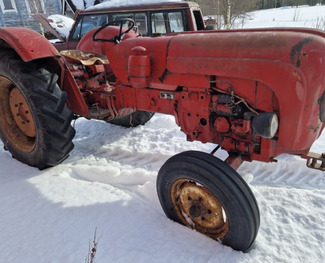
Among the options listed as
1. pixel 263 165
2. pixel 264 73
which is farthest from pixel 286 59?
pixel 263 165

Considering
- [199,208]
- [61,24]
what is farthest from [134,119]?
[61,24]

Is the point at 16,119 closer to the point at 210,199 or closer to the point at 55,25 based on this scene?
the point at 210,199

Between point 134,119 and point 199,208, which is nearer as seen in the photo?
point 199,208

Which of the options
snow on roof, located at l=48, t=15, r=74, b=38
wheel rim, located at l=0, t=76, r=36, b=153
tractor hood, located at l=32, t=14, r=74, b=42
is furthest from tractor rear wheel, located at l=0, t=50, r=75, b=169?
snow on roof, located at l=48, t=15, r=74, b=38

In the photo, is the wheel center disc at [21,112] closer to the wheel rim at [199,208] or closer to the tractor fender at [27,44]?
the tractor fender at [27,44]

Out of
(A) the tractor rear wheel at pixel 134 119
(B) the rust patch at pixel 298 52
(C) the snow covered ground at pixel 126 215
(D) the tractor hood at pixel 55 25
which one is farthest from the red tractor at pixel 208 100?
(D) the tractor hood at pixel 55 25

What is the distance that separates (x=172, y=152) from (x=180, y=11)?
430 cm

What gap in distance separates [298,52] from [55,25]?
904cm

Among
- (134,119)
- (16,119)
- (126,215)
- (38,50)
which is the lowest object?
(134,119)

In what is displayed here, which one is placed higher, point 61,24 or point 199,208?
point 61,24

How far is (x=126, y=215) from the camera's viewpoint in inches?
80.0

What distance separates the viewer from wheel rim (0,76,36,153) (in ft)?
9.02

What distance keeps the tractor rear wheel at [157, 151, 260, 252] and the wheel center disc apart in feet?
5.51

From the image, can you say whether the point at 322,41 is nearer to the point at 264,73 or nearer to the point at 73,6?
the point at 264,73
